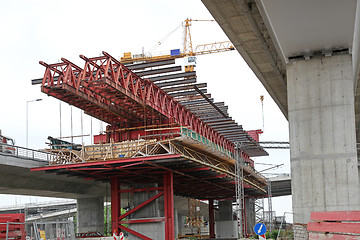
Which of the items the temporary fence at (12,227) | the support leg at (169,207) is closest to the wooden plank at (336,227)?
the temporary fence at (12,227)

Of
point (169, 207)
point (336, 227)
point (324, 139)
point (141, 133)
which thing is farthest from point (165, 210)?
point (336, 227)

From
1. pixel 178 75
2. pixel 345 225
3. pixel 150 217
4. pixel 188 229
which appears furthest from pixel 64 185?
pixel 188 229

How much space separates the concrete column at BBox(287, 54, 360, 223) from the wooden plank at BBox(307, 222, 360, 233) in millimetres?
8105

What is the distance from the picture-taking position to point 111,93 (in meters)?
38.0

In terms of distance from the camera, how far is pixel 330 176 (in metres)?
21.1

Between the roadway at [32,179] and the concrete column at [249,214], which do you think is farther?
the concrete column at [249,214]

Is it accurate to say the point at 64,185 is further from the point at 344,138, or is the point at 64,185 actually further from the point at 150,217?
the point at 344,138

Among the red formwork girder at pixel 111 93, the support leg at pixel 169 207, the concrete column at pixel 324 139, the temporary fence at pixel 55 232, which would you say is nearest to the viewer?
the concrete column at pixel 324 139

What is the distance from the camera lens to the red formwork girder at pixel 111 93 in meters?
35.9

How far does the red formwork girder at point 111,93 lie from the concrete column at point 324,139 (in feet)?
53.7

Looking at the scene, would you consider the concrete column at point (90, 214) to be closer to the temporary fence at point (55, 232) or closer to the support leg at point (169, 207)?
the support leg at point (169, 207)

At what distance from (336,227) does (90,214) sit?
47790 millimetres

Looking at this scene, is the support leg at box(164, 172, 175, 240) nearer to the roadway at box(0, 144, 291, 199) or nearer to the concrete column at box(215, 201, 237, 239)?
the roadway at box(0, 144, 291, 199)

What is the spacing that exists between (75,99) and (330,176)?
22173 millimetres
